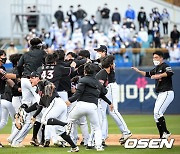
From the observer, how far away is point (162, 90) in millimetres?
15406

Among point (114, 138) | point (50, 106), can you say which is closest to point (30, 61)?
point (50, 106)

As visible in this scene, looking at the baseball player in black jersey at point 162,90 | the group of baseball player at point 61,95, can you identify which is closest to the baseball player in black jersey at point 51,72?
the group of baseball player at point 61,95

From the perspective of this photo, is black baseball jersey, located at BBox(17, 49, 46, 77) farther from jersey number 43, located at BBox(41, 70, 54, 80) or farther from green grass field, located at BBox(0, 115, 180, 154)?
green grass field, located at BBox(0, 115, 180, 154)

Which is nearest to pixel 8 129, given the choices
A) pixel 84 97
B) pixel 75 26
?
pixel 84 97

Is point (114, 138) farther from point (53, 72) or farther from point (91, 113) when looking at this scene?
point (91, 113)

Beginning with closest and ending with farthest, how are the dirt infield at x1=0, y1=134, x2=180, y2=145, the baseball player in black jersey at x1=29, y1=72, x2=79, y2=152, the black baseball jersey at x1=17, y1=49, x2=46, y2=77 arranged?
the baseball player in black jersey at x1=29, y1=72, x2=79, y2=152 < the black baseball jersey at x1=17, y1=49, x2=46, y2=77 < the dirt infield at x1=0, y1=134, x2=180, y2=145

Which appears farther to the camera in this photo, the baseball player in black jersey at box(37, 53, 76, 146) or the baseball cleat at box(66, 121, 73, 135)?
the baseball player in black jersey at box(37, 53, 76, 146)

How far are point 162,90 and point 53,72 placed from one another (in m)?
2.75

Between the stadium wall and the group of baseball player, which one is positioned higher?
the stadium wall

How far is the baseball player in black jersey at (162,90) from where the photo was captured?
15.2 meters

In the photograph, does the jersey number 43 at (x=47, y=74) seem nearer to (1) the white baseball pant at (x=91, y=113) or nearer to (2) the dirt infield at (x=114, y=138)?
(1) the white baseball pant at (x=91, y=113)

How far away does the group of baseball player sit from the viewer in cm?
1352

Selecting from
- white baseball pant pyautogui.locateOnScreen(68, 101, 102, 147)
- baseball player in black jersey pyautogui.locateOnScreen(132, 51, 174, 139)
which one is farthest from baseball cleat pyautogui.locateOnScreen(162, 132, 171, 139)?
white baseball pant pyautogui.locateOnScreen(68, 101, 102, 147)

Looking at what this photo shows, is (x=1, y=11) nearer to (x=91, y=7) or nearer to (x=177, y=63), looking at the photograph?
(x=91, y=7)
